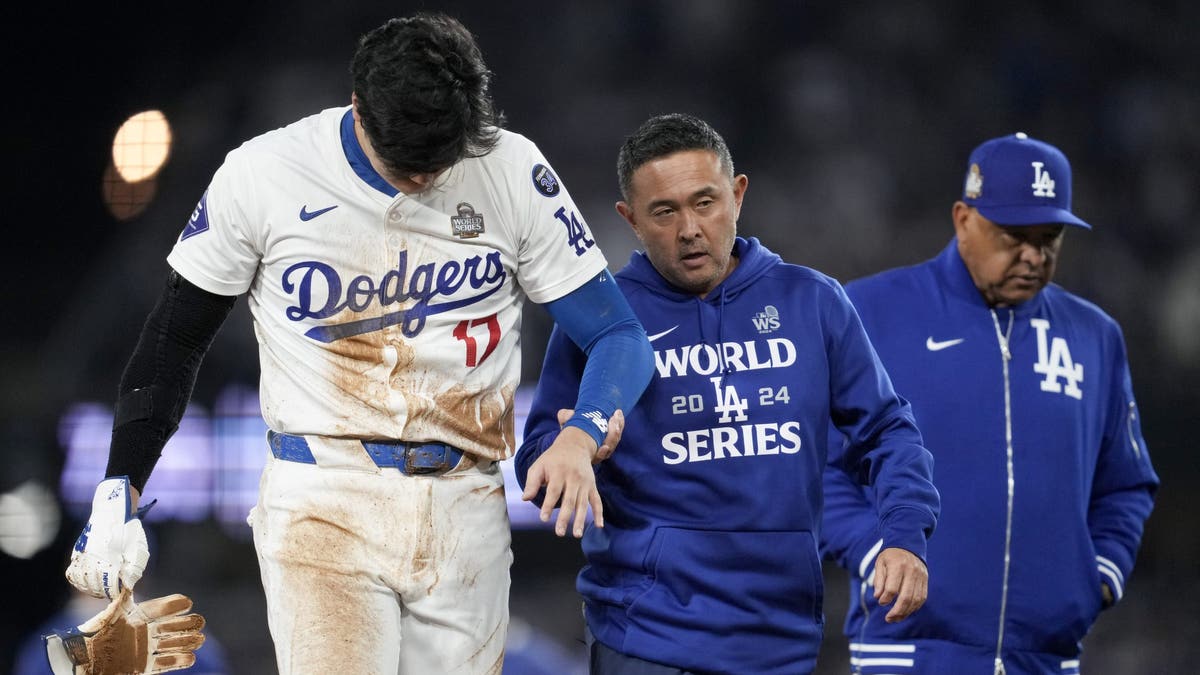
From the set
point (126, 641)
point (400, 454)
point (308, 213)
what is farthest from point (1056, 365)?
point (126, 641)

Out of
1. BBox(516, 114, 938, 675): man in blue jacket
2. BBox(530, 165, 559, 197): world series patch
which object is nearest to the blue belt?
BBox(516, 114, 938, 675): man in blue jacket

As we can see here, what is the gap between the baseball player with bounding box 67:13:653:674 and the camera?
1.79m

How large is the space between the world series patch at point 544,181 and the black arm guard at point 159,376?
0.46m

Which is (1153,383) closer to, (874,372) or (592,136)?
(592,136)

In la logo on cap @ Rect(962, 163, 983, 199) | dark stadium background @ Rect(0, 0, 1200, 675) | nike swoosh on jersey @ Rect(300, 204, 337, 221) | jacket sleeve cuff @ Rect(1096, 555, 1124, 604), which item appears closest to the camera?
nike swoosh on jersey @ Rect(300, 204, 337, 221)

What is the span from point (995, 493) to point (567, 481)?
3.73 feet

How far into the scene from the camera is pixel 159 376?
6.03 ft

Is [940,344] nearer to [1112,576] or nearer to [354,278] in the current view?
[1112,576]

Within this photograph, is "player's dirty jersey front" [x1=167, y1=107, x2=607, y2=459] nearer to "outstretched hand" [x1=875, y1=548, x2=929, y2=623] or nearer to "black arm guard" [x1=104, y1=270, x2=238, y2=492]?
"black arm guard" [x1=104, y1=270, x2=238, y2=492]

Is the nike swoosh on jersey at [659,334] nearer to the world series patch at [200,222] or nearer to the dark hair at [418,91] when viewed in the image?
the dark hair at [418,91]

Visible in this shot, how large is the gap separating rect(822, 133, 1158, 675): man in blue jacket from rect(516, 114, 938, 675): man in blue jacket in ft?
1.31

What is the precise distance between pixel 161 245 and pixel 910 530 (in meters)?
2.91

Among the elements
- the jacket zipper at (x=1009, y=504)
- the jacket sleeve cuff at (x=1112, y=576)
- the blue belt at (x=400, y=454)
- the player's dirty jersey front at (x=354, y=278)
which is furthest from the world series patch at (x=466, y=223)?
the jacket sleeve cuff at (x=1112, y=576)

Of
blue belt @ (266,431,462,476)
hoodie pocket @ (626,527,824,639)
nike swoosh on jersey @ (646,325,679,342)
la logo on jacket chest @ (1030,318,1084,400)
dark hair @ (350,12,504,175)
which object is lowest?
hoodie pocket @ (626,527,824,639)
